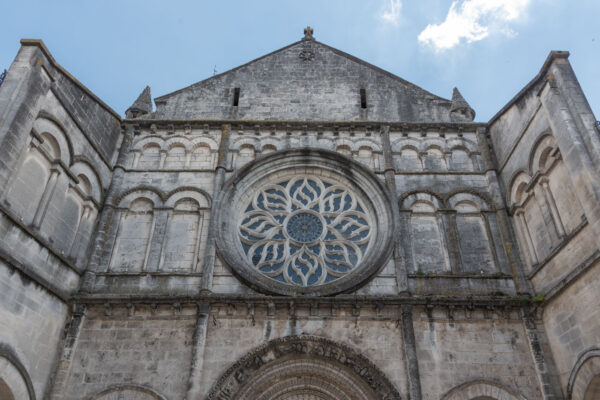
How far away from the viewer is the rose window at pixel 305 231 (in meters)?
11.2

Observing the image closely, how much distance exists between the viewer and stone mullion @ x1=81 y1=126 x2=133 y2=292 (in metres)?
10.6

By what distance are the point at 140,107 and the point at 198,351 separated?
8.08 metres

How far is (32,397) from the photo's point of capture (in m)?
8.59

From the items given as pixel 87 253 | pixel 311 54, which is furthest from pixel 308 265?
pixel 311 54

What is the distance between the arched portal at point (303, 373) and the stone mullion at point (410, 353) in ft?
1.65

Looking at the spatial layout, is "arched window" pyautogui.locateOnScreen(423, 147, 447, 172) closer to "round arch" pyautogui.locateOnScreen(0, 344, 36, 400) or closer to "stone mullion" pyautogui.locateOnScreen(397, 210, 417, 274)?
"stone mullion" pyautogui.locateOnScreen(397, 210, 417, 274)

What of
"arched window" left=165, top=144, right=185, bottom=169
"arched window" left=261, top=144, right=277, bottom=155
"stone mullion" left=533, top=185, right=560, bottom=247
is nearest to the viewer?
"stone mullion" left=533, top=185, right=560, bottom=247

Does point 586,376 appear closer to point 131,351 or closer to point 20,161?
point 131,351

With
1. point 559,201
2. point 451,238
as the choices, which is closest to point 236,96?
point 451,238

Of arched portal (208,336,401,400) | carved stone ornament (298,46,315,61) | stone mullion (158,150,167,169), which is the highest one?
carved stone ornament (298,46,315,61)

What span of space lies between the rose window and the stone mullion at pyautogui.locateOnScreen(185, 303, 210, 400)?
1698mm

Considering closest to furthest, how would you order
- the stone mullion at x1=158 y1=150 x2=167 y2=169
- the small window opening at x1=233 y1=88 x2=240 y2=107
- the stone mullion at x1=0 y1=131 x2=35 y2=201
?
the stone mullion at x1=0 y1=131 x2=35 y2=201
the stone mullion at x1=158 y1=150 x2=167 y2=169
the small window opening at x1=233 y1=88 x2=240 y2=107

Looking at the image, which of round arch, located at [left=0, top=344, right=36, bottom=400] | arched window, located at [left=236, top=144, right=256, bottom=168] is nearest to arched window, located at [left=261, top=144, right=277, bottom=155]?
arched window, located at [left=236, top=144, right=256, bottom=168]

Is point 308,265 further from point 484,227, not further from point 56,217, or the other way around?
point 56,217
